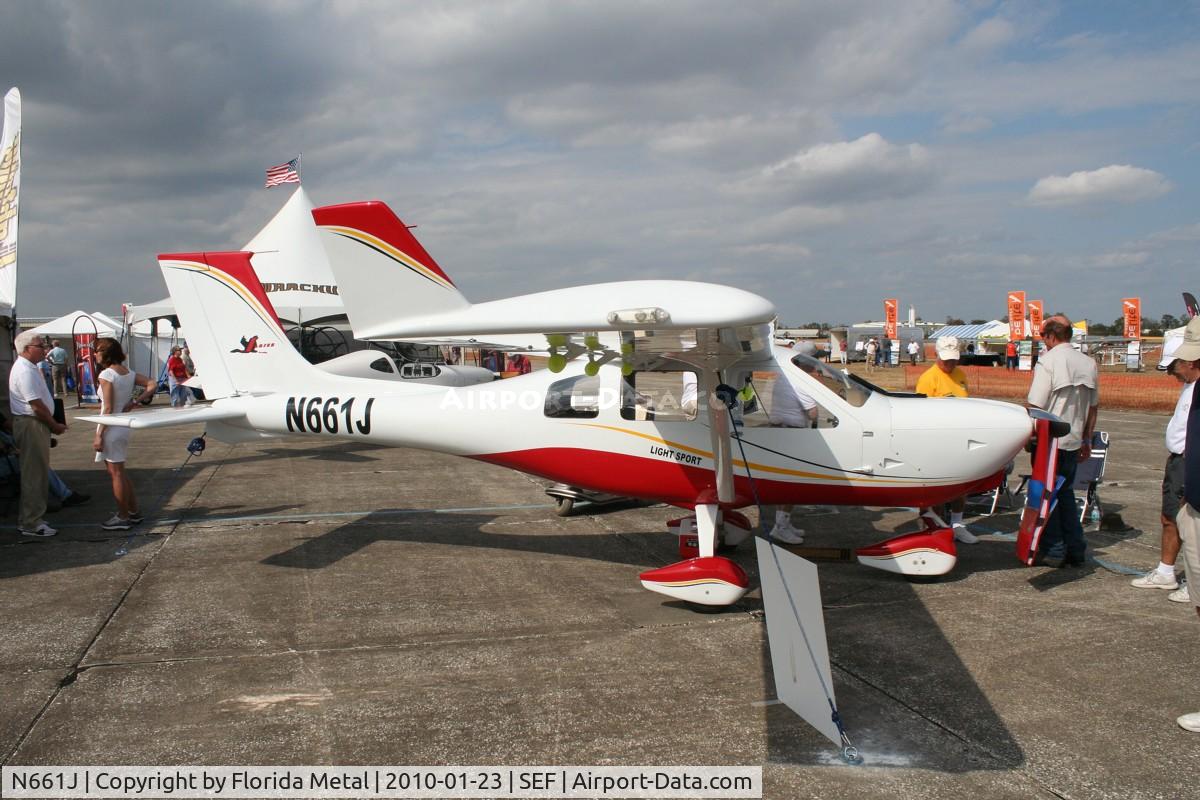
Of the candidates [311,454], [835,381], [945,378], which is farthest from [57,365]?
[945,378]

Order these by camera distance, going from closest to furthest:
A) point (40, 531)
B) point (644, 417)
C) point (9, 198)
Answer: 1. point (644, 417)
2. point (40, 531)
3. point (9, 198)

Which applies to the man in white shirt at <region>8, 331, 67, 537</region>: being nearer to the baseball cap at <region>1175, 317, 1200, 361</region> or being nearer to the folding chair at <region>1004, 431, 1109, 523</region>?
the baseball cap at <region>1175, 317, 1200, 361</region>

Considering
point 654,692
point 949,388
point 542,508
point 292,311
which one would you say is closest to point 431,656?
point 654,692

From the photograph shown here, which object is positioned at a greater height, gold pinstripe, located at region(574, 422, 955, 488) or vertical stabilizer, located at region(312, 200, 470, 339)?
vertical stabilizer, located at region(312, 200, 470, 339)

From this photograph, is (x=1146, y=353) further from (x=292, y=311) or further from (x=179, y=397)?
(x=179, y=397)

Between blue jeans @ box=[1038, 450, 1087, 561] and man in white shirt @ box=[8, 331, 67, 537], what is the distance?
28.0 ft

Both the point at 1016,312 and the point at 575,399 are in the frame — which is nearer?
the point at 575,399

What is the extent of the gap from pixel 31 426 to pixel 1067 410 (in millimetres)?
8845

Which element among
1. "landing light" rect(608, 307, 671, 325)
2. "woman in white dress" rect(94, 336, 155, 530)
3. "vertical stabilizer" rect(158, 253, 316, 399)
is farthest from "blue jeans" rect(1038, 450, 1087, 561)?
"woman in white dress" rect(94, 336, 155, 530)

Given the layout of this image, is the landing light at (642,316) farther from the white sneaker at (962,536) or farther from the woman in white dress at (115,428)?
the woman in white dress at (115,428)

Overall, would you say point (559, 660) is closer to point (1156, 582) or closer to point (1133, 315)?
point (1156, 582)

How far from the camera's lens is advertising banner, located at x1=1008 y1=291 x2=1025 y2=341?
36250 mm

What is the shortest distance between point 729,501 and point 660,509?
2936 millimetres

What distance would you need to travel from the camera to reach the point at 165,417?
594cm
